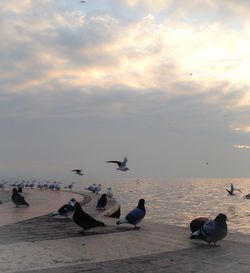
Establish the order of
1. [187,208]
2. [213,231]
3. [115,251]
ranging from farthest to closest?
[187,208] → [213,231] → [115,251]

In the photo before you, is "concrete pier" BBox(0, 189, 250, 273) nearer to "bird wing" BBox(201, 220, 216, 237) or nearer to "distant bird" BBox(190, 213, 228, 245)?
"distant bird" BBox(190, 213, 228, 245)

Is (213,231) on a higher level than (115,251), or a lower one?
higher

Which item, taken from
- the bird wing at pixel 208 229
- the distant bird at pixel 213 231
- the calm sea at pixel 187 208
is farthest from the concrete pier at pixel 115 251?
the calm sea at pixel 187 208

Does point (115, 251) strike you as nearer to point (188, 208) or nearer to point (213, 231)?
point (213, 231)

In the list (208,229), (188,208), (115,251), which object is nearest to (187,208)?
(188,208)

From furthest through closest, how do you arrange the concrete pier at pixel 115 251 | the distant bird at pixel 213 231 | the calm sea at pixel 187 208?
the calm sea at pixel 187 208 → the distant bird at pixel 213 231 → the concrete pier at pixel 115 251

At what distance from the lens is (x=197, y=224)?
1430 centimetres

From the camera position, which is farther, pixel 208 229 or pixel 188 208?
pixel 188 208

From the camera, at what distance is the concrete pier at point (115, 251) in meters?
9.20

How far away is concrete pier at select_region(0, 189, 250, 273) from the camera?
30.2 ft

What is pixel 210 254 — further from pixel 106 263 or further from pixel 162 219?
pixel 162 219

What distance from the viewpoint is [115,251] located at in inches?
432

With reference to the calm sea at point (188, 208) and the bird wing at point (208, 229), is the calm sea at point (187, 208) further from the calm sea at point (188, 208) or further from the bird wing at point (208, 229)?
the bird wing at point (208, 229)

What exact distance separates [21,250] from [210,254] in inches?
175
